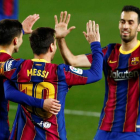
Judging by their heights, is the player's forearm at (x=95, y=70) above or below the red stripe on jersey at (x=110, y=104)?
above

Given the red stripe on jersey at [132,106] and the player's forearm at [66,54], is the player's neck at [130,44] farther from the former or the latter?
the player's forearm at [66,54]

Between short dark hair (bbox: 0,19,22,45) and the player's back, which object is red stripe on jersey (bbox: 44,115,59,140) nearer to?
the player's back

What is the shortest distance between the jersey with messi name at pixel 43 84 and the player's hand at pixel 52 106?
16 centimetres

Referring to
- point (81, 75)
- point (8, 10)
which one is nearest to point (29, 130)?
point (81, 75)

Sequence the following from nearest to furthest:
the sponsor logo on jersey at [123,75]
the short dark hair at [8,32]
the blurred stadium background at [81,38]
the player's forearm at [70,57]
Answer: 1. the short dark hair at [8,32]
2. the sponsor logo on jersey at [123,75]
3. the player's forearm at [70,57]
4. the blurred stadium background at [81,38]

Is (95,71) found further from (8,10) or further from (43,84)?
(8,10)

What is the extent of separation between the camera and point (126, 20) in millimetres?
6961

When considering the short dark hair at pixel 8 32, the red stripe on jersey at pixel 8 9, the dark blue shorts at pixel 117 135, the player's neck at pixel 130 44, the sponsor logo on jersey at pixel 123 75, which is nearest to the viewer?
the short dark hair at pixel 8 32

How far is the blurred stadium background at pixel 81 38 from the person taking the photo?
10969 millimetres

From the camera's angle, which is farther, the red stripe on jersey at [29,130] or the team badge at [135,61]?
the team badge at [135,61]

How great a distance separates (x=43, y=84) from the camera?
5887 mm

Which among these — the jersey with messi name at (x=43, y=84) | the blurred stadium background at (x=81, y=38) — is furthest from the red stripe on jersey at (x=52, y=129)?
the blurred stadium background at (x=81, y=38)

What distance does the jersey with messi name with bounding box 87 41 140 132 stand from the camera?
21.8 ft

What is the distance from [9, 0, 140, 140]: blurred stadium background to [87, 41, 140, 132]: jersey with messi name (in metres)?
3.15
